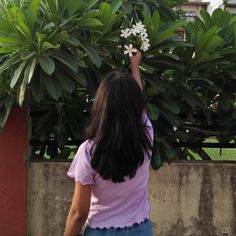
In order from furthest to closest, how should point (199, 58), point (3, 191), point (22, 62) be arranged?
point (3, 191) < point (199, 58) < point (22, 62)

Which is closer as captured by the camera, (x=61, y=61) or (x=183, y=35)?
(x=61, y=61)

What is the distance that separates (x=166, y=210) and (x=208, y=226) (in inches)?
16.1

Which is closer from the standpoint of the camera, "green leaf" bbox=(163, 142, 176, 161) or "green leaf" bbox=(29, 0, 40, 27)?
"green leaf" bbox=(29, 0, 40, 27)

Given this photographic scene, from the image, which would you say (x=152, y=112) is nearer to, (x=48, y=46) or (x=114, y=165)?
(x=48, y=46)

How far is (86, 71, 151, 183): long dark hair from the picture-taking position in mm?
2293

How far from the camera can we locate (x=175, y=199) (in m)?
4.62

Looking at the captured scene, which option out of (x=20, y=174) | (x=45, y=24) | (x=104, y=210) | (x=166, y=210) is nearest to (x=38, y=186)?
(x=20, y=174)

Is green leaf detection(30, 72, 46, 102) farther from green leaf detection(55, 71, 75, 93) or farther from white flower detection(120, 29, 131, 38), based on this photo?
white flower detection(120, 29, 131, 38)

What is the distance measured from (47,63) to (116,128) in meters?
1.51

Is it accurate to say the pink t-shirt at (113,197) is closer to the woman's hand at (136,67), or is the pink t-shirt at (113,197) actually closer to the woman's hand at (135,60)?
the woman's hand at (136,67)

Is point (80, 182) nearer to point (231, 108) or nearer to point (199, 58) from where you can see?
point (199, 58)

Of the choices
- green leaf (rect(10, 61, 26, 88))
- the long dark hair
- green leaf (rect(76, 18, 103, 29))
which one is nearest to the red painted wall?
green leaf (rect(10, 61, 26, 88))

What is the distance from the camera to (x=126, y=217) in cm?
246

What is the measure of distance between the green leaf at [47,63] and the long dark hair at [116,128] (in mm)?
1319
